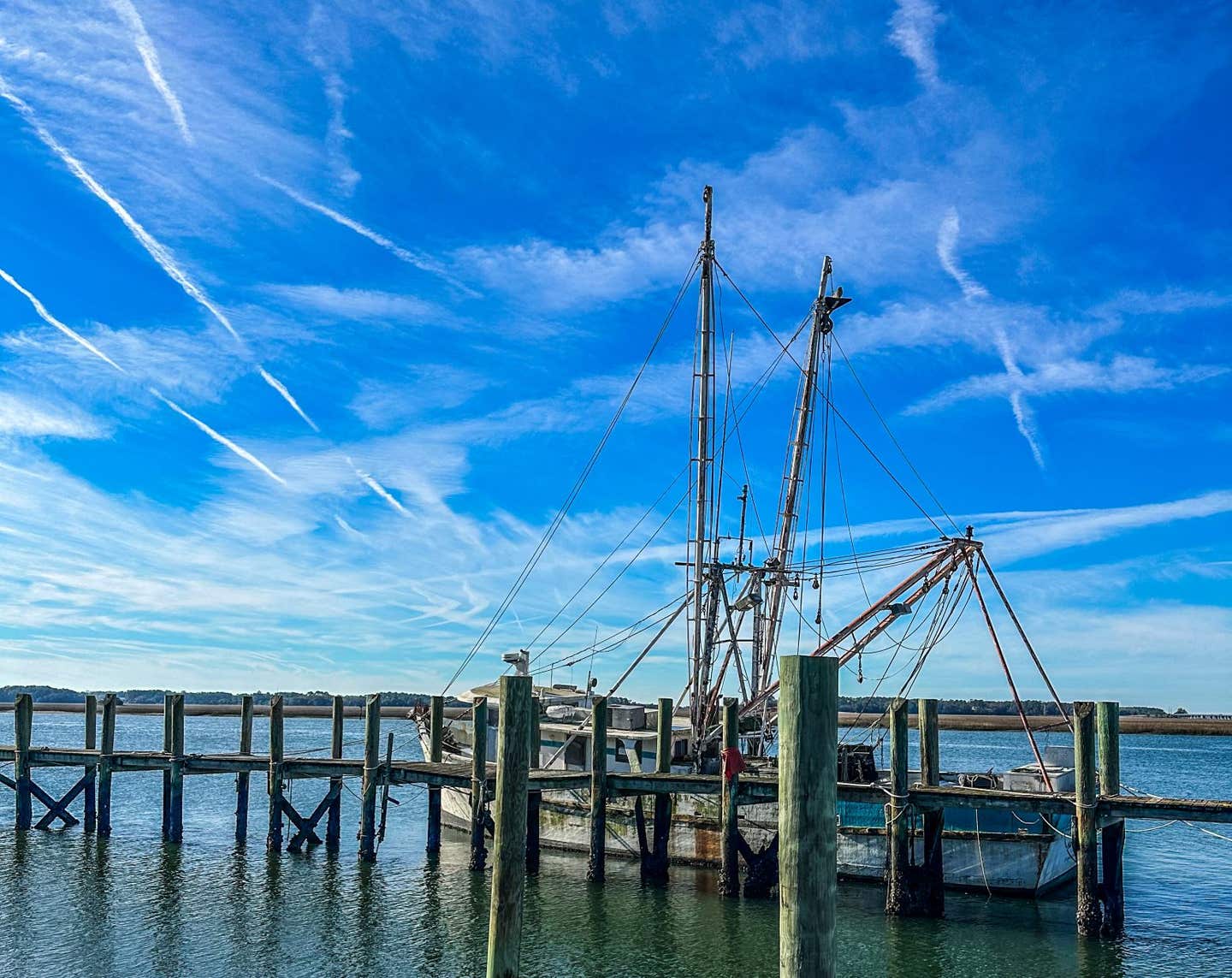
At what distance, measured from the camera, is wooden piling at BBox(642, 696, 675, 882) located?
89.4 feet

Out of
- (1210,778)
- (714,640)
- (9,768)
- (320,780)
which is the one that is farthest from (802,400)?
(1210,778)

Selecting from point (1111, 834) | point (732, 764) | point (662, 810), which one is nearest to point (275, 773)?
point (662, 810)

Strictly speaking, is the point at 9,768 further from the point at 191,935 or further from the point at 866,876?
the point at 866,876

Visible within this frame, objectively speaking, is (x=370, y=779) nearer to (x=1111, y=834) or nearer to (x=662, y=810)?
(x=662, y=810)

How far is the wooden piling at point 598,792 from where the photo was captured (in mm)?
A: 26312

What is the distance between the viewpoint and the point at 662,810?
28.0 m

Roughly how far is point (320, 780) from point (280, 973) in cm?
4387

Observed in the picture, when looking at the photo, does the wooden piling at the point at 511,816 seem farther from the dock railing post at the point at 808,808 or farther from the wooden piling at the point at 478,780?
the wooden piling at the point at 478,780

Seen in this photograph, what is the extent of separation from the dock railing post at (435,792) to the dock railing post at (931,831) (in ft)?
42.7

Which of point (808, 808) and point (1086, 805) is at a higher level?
point (808, 808)

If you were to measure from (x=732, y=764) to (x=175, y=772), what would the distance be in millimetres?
16216

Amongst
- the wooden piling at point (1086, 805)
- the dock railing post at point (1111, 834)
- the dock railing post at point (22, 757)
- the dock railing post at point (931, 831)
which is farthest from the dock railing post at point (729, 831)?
the dock railing post at point (22, 757)

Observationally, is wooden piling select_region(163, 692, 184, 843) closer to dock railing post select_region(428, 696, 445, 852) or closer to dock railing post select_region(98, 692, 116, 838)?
dock railing post select_region(98, 692, 116, 838)

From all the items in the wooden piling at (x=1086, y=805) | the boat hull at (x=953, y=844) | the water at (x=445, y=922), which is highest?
the wooden piling at (x=1086, y=805)
